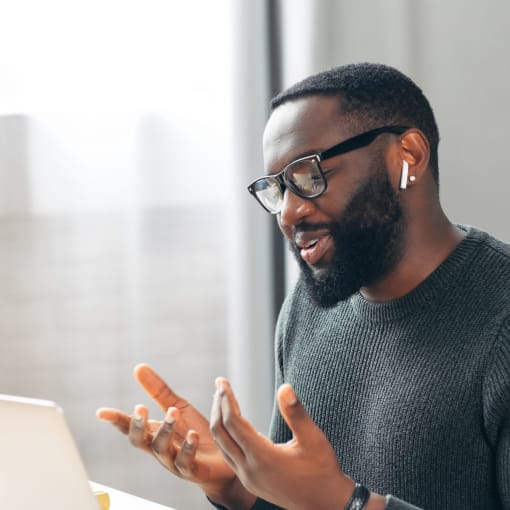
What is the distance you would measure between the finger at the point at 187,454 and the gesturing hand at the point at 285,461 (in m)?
0.12

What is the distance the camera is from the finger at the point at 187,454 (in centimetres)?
112

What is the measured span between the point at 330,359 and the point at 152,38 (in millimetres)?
934

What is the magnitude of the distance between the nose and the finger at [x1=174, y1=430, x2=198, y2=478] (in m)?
0.33

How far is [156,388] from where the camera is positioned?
1.26 meters

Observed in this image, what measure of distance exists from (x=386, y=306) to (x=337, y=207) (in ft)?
0.57

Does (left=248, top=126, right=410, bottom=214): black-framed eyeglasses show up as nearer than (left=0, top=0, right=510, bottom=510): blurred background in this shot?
Yes

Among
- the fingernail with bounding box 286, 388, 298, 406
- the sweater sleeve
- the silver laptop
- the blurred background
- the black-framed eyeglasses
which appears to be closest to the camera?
the silver laptop

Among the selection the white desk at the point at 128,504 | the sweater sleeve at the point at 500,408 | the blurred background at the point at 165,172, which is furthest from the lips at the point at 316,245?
the blurred background at the point at 165,172

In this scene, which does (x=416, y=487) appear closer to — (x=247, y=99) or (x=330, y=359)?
(x=330, y=359)

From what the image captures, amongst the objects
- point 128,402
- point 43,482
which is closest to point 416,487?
point 43,482

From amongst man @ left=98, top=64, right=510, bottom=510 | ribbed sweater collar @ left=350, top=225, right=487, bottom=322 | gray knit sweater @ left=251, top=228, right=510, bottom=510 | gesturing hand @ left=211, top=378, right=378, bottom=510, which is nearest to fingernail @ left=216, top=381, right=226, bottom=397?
gesturing hand @ left=211, top=378, right=378, bottom=510

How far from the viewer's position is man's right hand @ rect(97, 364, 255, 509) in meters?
1.11

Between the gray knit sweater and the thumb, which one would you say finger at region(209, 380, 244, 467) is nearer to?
the thumb

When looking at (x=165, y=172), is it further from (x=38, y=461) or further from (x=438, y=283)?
(x=38, y=461)
